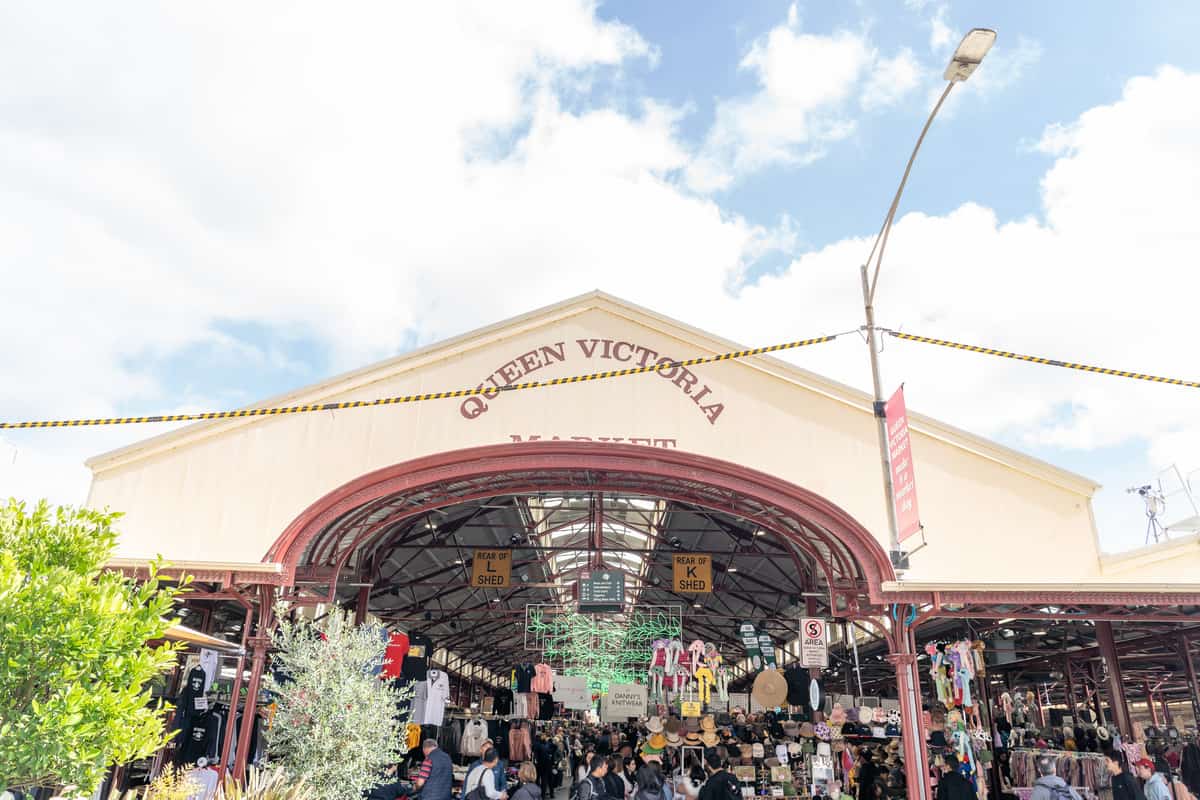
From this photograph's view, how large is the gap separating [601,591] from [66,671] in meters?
11.9

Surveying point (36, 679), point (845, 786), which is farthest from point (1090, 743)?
point (36, 679)

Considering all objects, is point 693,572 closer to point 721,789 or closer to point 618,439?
point 618,439

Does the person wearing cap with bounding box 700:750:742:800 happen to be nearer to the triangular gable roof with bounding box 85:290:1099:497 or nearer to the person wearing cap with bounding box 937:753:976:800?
the person wearing cap with bounding box 937:753:976:800

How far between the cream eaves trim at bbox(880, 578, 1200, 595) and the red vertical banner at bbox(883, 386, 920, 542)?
104 centimetres

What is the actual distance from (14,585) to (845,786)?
52.9ft

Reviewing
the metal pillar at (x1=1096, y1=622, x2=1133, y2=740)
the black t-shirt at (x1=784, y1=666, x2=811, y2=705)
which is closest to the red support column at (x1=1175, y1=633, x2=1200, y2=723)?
the metal pillar at (x1=1096, y1=622, x2=1133, y2=740)

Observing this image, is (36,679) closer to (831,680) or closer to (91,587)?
(91,587)

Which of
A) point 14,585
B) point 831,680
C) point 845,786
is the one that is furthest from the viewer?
point 831,680

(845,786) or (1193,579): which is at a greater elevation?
(1193,579)

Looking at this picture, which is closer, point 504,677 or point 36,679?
point 36,679

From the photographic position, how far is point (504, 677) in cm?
5453

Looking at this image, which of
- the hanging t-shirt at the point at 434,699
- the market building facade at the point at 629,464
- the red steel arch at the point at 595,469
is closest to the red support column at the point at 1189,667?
the market building facade at the point at 629,464

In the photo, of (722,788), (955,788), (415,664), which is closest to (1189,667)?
(955,788)

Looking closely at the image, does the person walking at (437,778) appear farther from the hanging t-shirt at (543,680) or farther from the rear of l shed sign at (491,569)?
the hanging t-shirt at (543,680)
